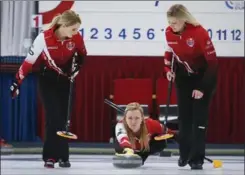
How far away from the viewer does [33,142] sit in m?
6.48

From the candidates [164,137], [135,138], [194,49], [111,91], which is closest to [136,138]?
[135,138]

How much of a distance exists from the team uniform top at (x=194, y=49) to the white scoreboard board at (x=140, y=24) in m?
2.86

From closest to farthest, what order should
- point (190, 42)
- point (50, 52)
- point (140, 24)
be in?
point (190, 42)
point (50, 52)
point (140, 24)

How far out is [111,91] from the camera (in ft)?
21.3

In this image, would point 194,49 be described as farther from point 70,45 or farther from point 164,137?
point 70,45

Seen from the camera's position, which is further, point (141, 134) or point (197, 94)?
point (141, 134)

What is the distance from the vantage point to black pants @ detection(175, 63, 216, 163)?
353cm

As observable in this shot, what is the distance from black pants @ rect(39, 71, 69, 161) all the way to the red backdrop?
8.98 feet

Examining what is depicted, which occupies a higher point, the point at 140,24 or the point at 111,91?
the point at 140,24

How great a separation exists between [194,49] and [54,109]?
0.94m

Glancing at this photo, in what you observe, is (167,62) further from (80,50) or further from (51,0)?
(51,0)

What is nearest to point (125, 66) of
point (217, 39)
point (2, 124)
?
point (217, 39)

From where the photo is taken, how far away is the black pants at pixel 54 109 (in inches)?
146

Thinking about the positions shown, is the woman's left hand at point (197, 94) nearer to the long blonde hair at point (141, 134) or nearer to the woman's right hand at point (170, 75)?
the woman's right hand at point (170, 75)
